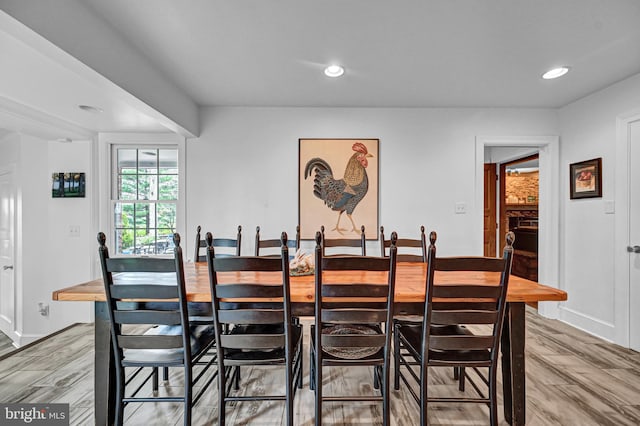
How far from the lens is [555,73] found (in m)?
2.68

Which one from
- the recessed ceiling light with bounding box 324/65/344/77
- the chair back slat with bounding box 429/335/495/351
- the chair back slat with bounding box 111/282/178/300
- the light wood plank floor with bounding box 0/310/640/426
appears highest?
the recessed ceiling light with bounding box 324/65/344/77

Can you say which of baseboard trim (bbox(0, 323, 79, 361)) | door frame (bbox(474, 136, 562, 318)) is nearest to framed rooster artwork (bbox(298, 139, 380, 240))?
door frame (bbox(474, 136, 562, 318))

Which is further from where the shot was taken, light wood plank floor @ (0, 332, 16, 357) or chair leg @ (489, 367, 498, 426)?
light wood plank floor @ (0, 332, 16, 357)

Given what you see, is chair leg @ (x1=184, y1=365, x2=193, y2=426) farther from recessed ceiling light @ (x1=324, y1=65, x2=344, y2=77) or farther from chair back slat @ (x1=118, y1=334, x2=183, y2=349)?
recessed ceiling light @ (x1=324, y1=65, x2=344, y2=77)

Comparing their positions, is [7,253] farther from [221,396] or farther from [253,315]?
[253,315]

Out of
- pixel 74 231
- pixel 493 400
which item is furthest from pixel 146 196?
pixel 493 400

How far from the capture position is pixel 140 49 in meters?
2.23

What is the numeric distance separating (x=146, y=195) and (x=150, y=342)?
250 cm

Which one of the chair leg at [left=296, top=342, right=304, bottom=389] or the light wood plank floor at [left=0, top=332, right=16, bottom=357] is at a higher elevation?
the chair leg at [left=296, top=342, right=304, bottom=389]

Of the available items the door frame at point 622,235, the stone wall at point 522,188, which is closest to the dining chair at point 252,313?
the door frame at point 622,235

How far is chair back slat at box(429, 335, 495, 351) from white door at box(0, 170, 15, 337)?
4425 mm

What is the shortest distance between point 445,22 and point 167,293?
2.27 metres

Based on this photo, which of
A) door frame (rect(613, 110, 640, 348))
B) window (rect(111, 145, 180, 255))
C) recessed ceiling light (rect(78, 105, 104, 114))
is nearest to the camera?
recessed ceiling light (rect(78, 105, 104, 114))

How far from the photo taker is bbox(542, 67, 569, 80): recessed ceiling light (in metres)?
2.60
